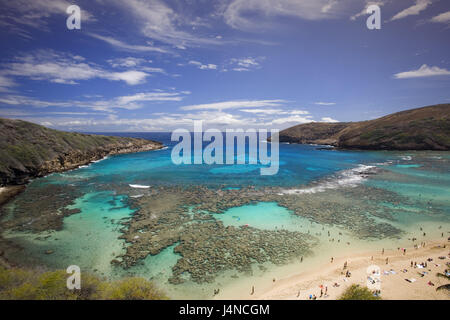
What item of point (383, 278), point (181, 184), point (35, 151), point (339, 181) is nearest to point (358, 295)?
point (383, 278)

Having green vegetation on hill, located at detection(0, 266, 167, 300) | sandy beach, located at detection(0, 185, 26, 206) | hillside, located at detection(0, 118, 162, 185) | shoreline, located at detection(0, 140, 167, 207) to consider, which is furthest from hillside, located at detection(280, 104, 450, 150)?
sandy beach, located at detection(0, 185, 26, 206)

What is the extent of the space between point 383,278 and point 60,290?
24.2 meters

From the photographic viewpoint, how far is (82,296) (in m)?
13.4

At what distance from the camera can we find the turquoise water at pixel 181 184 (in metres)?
19.9

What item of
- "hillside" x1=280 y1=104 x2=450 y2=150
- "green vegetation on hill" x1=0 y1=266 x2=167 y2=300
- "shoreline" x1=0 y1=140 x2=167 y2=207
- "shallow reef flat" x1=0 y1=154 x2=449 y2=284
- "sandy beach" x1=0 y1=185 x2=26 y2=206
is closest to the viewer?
"green vegetation on hill" x1=0 y1=266 x2=167 y2=300

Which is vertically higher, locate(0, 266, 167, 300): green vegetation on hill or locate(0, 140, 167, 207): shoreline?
locate(0, 140, 167, 207): shoreline

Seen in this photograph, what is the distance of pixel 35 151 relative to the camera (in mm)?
54562

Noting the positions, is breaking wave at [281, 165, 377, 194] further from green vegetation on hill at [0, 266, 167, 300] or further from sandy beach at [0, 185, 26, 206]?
sandy beach at [0, 185, 26, 206]

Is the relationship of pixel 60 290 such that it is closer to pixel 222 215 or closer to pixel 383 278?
pixel 222 215

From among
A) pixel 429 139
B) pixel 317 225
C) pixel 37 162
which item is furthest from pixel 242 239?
pixel 429 139

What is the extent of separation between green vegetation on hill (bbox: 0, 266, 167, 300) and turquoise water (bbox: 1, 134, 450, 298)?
128 inches

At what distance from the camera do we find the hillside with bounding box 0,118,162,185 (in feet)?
149

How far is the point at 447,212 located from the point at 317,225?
20979 millimetres
